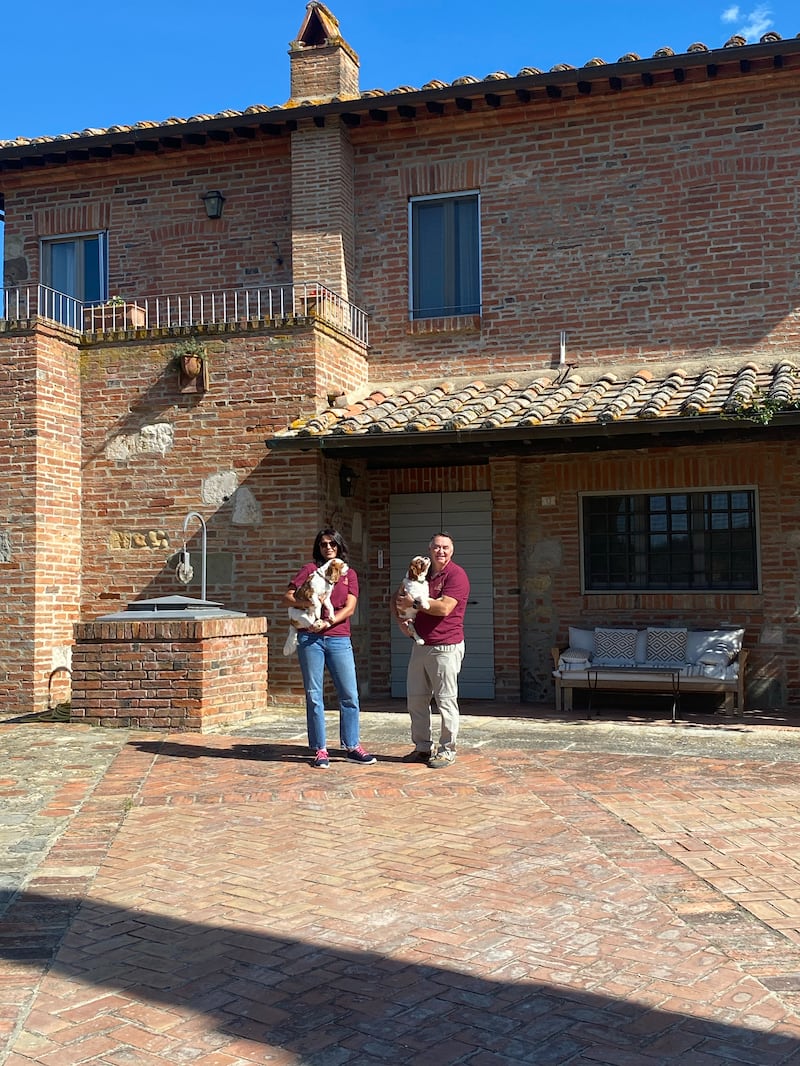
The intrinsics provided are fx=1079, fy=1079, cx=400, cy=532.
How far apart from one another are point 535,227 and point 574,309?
1.12m

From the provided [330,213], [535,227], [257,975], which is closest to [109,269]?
[330,213]

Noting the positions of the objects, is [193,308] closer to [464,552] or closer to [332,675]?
[464,552]

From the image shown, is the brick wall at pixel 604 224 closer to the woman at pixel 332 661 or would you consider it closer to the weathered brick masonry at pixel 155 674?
the weathered brick masonry at pixel 155 674

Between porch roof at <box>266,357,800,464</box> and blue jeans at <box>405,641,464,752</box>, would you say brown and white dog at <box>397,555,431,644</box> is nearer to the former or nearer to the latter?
blue jeans at <box>405,641,464,752</box>

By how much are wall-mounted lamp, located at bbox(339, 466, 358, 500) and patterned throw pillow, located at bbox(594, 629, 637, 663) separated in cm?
322

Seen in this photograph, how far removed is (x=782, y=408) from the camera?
9.70 meters

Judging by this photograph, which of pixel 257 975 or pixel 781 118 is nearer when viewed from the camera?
pixel 257 975

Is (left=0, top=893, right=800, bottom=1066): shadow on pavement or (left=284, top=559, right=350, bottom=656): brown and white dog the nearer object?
(left=0, top=893, right=800, bottom=1066): shadow on pavement

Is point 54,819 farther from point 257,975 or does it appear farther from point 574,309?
point 574,309

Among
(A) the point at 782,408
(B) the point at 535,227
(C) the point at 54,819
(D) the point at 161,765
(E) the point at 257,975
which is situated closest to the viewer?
(E) the point at 257,975

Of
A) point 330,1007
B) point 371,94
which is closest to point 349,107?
point 371,94

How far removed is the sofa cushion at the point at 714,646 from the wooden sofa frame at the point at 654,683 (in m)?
0.12

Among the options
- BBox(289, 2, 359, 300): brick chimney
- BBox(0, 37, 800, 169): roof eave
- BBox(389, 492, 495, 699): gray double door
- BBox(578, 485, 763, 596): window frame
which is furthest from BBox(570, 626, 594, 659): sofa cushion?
BBox(0, 37, 800, 169): roof eave

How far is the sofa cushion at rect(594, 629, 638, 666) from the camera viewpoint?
1141 cm
